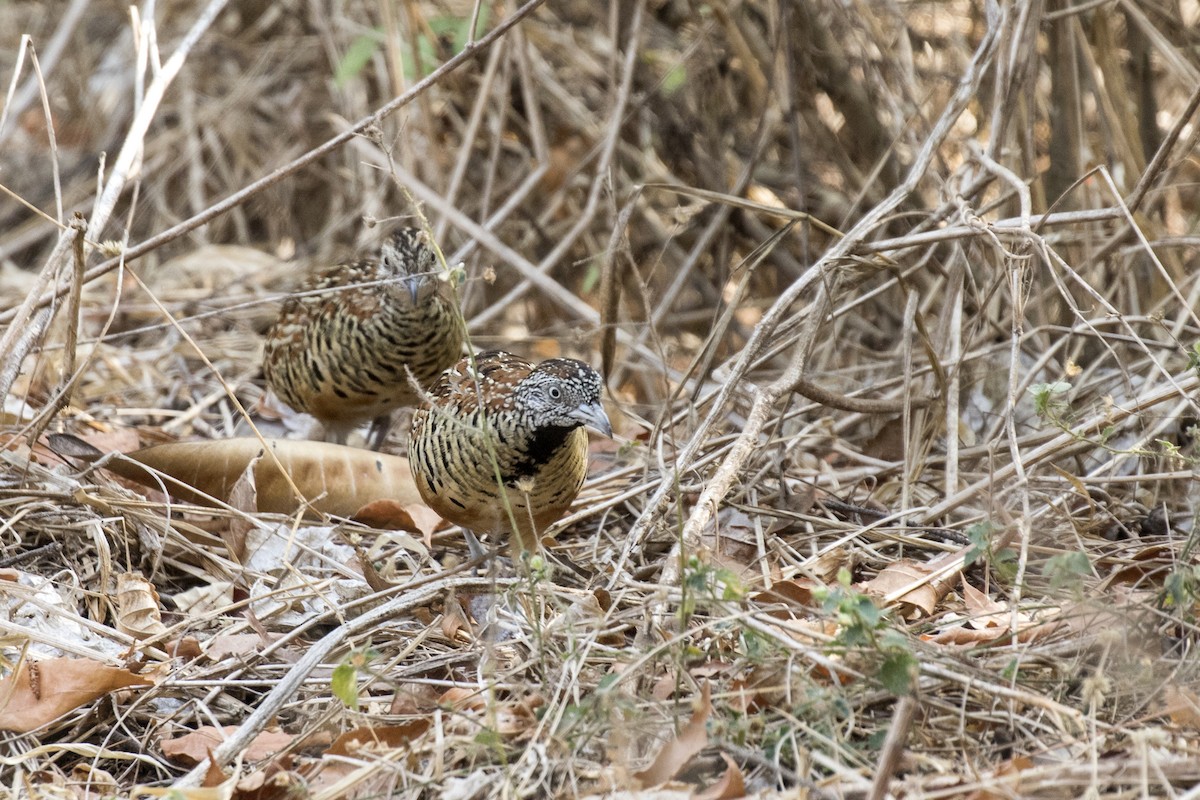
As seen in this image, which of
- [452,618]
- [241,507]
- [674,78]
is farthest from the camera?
[674,78]

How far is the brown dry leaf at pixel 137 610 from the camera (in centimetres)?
381

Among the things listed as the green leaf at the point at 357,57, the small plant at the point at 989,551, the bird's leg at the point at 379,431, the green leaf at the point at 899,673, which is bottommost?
the small plant at the point at 989,551

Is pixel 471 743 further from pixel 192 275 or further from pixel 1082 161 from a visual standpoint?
pixel 192 275

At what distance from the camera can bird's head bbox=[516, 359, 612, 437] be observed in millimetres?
3871

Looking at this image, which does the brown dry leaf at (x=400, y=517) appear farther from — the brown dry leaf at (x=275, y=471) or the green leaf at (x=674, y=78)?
the green leaf at (x=674, y=78)

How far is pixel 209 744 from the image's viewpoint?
128 inches

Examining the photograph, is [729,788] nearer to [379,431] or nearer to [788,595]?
[788,595]

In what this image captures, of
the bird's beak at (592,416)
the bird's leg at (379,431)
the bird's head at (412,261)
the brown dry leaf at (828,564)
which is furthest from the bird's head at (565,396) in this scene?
the bird's leg at (379,431)

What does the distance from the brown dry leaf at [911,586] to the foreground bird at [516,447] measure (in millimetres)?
898

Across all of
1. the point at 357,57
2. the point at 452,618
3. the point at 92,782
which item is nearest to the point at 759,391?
the point at 452,618

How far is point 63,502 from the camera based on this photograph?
4238 mm

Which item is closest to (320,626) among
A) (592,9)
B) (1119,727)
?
(1119,727)

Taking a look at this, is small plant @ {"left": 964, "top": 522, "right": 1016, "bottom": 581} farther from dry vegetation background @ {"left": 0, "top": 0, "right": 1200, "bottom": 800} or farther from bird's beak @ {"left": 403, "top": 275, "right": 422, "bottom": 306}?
bird's beak @ {"left": 403, "top": 275, "right": 422, "bottom": 306}

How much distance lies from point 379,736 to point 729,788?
2.87ft
